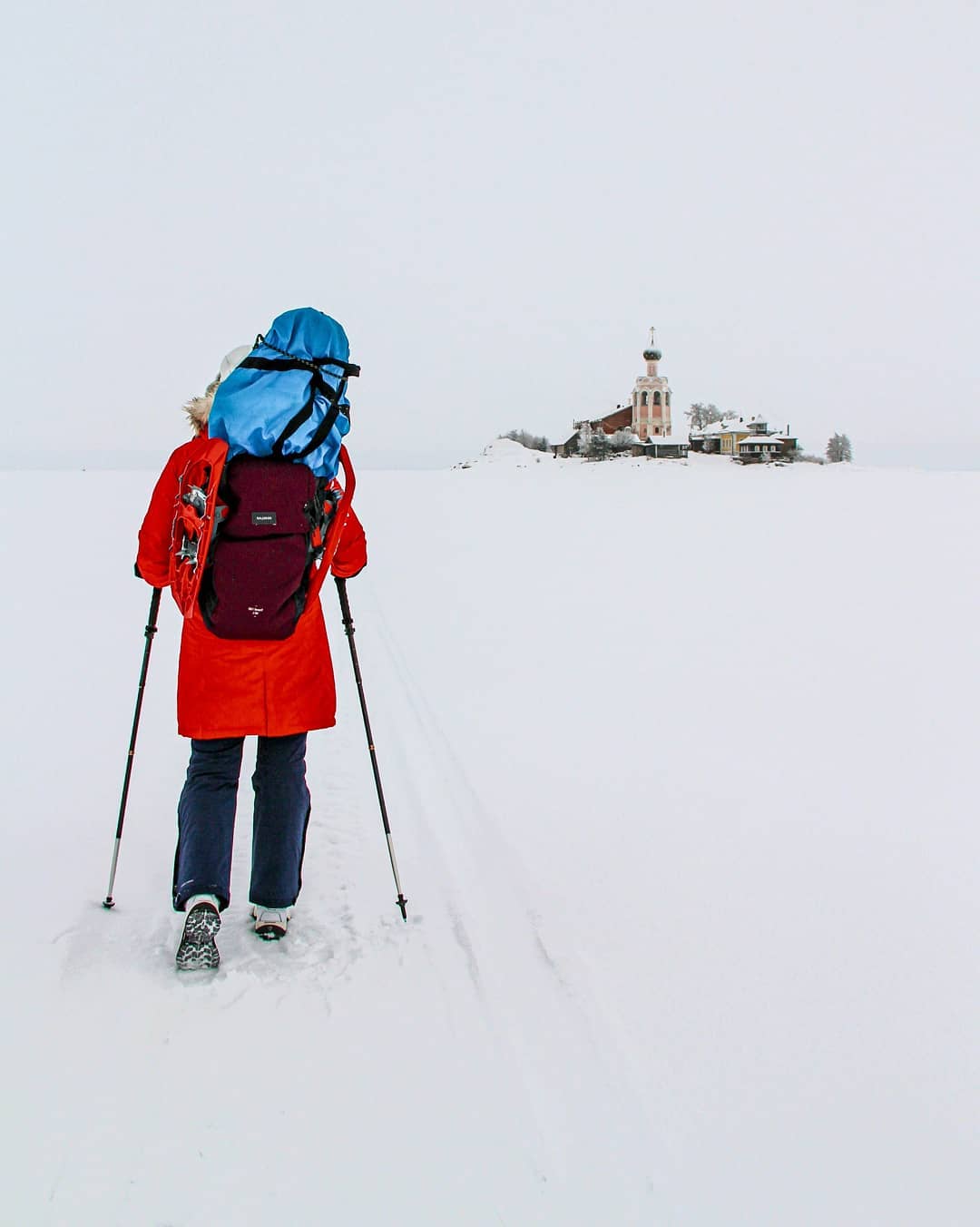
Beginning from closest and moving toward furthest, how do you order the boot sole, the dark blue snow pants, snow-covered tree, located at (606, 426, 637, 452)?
the boot sole → the dark blue snow pants → snow-covered tree, located at (606, 426, 637, 452)

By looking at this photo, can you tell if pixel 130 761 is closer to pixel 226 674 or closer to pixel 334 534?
pixel 226 674

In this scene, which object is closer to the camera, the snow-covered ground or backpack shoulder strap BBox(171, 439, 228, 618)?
the snow-covered ground

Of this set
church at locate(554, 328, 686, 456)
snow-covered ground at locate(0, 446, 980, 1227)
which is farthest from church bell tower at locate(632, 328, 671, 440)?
snow-covered ground at locate(0, 446, 980, 1227)

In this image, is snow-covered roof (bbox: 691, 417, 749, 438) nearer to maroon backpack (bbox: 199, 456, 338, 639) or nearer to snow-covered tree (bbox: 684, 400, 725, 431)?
snow-covered tree (bbox: 684, 400, 725, 431)

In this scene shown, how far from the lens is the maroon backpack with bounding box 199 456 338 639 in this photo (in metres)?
2.76

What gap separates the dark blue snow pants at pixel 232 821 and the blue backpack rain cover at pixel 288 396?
999 mm

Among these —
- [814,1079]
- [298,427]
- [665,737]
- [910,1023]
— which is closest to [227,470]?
[298,427]

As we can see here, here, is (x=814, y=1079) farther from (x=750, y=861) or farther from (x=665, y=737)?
(x=665, y=737)

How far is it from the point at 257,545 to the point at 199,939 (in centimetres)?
130

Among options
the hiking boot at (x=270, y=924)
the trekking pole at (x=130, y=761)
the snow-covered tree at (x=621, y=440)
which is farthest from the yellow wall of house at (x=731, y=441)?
the hiking boot at (x=270, y=924)

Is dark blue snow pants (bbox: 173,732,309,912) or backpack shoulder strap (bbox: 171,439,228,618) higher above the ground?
backpack shoulder strap (bbox: 171,439,228,618)

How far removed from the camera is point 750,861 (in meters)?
3.71

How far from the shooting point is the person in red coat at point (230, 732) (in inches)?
113

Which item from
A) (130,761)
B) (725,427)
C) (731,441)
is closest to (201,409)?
(130,761)
